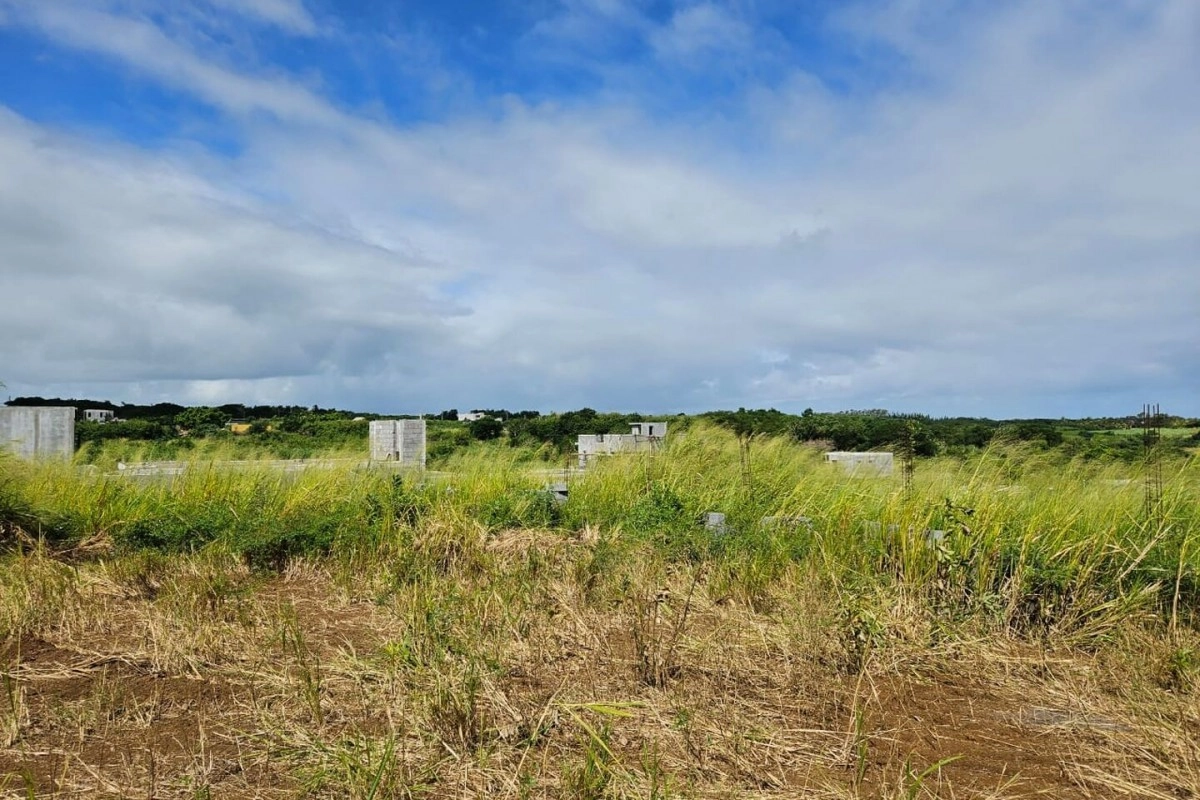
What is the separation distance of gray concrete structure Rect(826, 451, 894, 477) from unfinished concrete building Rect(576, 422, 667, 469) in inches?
91.5

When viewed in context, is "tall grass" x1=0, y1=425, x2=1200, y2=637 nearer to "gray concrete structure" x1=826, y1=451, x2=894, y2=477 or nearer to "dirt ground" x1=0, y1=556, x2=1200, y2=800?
"gray concrete structure" x1=826, y1=451, x2=894, y2=477

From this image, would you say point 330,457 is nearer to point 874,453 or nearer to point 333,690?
point 874,453

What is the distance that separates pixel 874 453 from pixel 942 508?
15.1ft

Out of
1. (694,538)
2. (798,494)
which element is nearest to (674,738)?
(694,538)

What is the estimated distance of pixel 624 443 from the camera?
1241cm

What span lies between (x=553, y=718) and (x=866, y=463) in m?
7.46

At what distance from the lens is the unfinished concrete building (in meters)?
11.5

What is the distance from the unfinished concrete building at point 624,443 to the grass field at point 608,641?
2.96m

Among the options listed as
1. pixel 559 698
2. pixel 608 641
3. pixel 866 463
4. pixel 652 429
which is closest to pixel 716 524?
pixel 608 641

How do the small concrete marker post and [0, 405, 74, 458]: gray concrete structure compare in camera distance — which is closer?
the small concrete marker post

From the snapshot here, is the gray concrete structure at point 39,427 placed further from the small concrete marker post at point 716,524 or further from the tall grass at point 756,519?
the small concrete marker post at point 716,524

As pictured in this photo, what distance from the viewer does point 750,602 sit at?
5656 millimetres

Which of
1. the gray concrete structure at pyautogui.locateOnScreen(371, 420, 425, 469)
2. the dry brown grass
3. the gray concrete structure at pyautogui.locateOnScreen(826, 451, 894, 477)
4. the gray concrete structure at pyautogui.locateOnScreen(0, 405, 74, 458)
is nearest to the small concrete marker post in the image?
the dry brown grass

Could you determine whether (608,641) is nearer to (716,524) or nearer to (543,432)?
(716,524)
